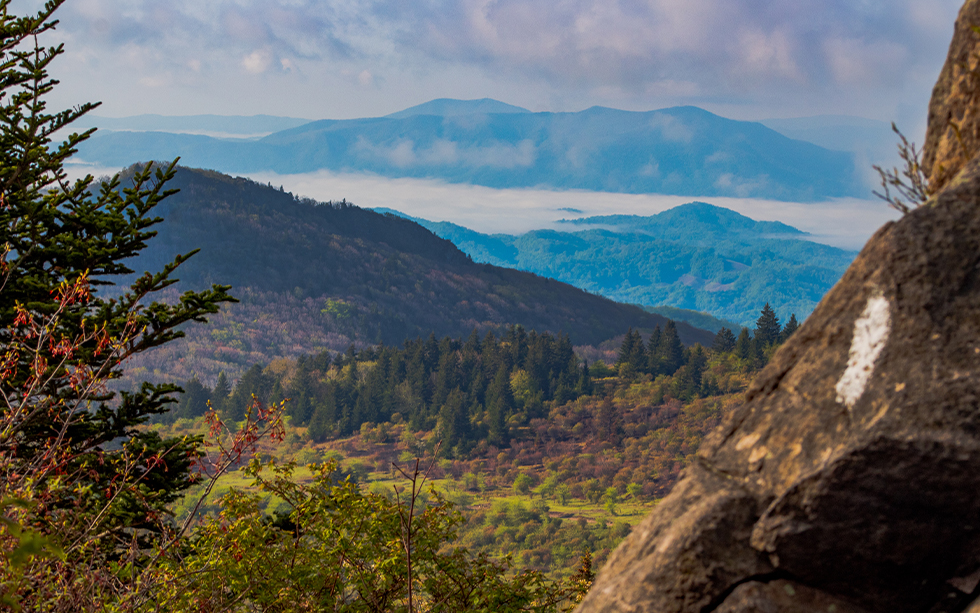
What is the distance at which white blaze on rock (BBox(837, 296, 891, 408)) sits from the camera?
159 inches

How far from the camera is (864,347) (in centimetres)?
413

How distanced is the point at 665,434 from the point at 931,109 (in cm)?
15287

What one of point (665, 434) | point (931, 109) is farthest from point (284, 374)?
point (931, 109)

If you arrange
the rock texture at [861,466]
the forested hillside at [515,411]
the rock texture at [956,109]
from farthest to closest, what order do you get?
the forested hillside at [515,411] < the rock texture at [956,109] < the rock texture at [861,466]

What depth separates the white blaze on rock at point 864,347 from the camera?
405 centimetres

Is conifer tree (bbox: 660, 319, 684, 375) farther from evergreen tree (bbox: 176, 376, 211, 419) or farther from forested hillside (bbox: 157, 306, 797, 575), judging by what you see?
evergreen tree (bbox: 176, 376, 211, 419)

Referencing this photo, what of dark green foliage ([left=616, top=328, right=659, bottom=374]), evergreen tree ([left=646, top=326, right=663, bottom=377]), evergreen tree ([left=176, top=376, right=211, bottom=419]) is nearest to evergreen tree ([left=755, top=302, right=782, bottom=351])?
evergreen tree ([left=646, top=326, right=663, bottom=377])

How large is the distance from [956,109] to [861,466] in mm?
3133

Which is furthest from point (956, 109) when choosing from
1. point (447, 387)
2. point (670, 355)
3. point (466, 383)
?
point (466, 383)

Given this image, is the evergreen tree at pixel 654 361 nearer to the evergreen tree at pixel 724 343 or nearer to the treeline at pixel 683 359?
the treeline at pixel 683 359

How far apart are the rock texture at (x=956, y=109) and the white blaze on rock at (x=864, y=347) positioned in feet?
5.58

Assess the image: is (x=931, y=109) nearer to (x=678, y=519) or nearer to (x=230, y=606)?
(x=678, y=519)

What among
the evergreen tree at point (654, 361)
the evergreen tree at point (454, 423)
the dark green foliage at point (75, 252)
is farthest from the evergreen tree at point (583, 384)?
the dark green foliage at point (75, 252)

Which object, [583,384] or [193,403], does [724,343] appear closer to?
[583,384]
